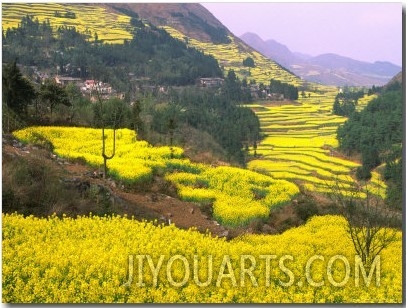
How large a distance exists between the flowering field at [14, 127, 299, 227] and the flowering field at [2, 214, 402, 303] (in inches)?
143

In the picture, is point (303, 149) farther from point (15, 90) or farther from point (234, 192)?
point (234, 192)

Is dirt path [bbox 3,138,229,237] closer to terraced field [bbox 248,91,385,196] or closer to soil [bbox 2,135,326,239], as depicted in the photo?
soil [bbox 2,135,326,239]

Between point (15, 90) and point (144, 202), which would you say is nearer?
point (144, 202)

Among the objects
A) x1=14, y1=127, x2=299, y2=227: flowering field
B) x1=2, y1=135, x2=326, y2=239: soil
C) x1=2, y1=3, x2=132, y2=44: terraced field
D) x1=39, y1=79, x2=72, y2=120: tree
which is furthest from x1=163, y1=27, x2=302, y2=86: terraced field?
x1=2, y1=135, x2=326, y2=239: soil

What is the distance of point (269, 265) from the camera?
742 cm

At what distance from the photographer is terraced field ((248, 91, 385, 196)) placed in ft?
106

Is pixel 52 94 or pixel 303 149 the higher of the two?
pixel 52 94

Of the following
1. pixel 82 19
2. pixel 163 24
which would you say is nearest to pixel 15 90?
pixel 82 19

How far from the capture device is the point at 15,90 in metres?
18.4

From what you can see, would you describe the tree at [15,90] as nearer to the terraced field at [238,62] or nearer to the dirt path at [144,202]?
the dirt path at [144,202]

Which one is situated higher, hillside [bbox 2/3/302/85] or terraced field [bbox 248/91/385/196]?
hillside [bbox 2/3/302/85]

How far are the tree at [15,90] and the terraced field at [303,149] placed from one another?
9583mm

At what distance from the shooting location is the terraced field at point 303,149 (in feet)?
106

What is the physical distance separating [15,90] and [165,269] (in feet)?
44.8
